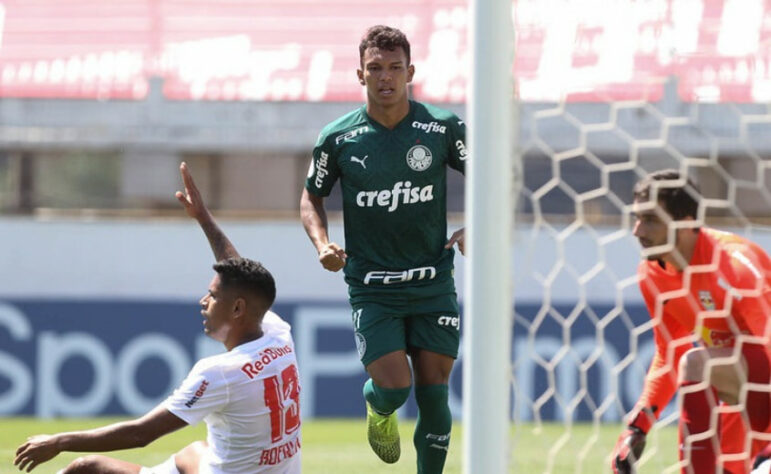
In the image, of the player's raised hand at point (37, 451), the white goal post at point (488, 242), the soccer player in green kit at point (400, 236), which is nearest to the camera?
the white goal post at point (488, 242)

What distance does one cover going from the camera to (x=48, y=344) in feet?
34.2

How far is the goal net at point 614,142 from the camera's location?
9891mm

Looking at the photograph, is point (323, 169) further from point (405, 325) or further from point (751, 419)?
point (751, 419)

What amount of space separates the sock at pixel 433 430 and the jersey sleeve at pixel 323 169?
0.93 meters

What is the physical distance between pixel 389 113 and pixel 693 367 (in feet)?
5.35

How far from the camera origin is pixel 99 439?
150 inches

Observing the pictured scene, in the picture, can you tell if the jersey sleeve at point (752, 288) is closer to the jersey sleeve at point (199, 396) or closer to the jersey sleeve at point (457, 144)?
the jersey sleeve at point (457, 144)

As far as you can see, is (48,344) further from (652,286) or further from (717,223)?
(652,286)


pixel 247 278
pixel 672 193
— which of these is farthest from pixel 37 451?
pixel 672 193

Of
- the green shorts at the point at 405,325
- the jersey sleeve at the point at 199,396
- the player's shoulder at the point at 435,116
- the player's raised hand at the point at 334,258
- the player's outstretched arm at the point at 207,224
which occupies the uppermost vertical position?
the player's shoulder at the point at 435,116

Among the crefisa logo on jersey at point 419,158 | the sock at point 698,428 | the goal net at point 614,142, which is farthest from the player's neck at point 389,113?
the goal net at point 614,142

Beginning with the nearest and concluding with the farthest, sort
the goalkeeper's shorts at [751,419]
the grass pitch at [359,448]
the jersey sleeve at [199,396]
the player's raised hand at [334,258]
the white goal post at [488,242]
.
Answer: the white goal post at [488,242] < the jersey sleeve at [199,396] < the goalkeeper's shorts at [751,419] < the player's raised hand at [334,258] < the grass pitch at [359,448]

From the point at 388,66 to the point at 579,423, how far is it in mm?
6003

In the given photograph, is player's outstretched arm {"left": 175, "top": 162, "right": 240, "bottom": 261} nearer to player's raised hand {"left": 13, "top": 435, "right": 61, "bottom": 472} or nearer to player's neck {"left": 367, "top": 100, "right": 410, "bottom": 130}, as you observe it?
player's neck {"left": 367, "top": 100, "right": 410, "bottom": 130}
